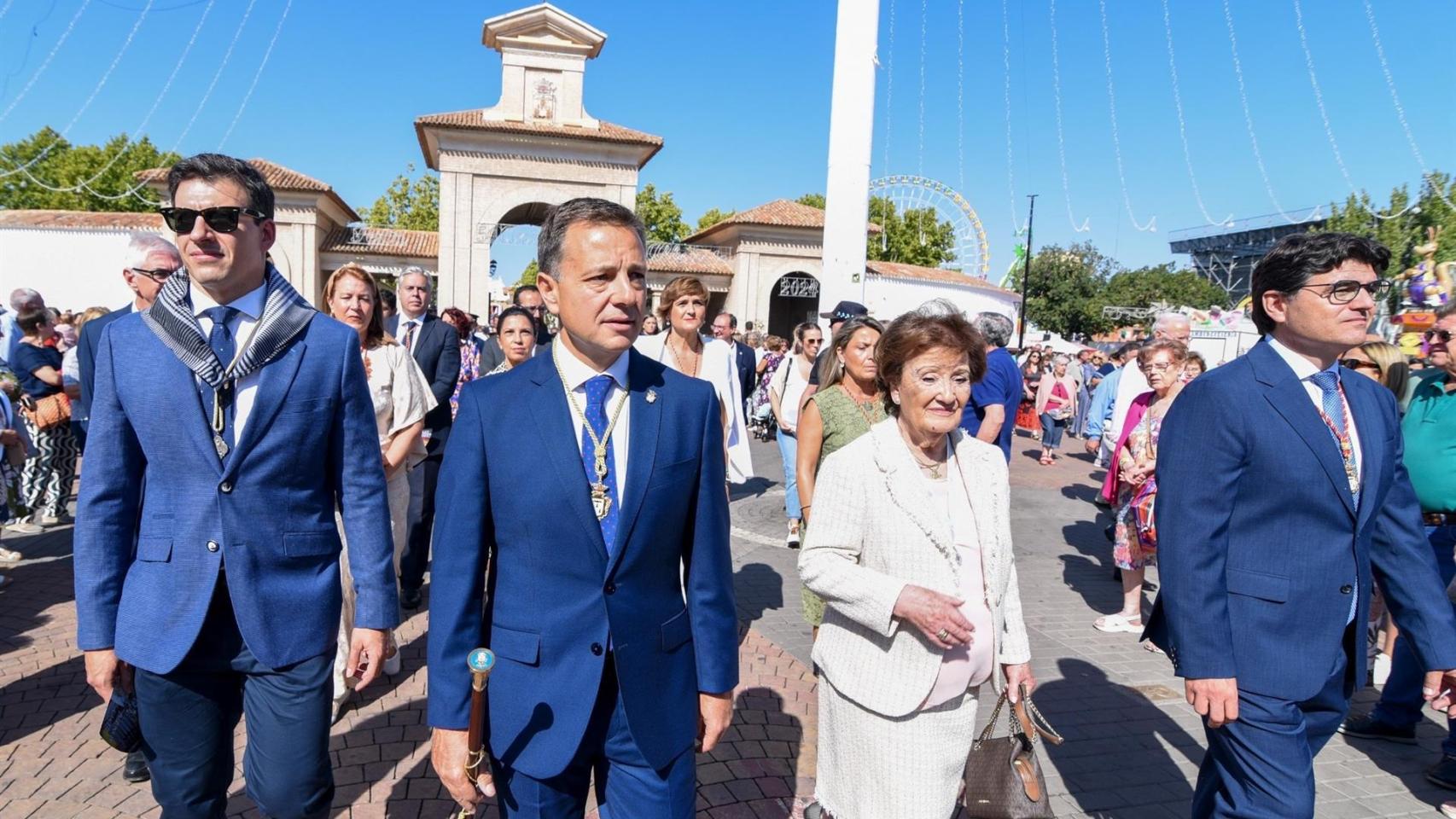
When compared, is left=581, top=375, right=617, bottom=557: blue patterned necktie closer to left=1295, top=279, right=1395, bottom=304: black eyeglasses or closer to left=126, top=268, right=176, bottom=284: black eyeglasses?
left=1295, top=279, right=1395, bottom=304: black eyeglasses

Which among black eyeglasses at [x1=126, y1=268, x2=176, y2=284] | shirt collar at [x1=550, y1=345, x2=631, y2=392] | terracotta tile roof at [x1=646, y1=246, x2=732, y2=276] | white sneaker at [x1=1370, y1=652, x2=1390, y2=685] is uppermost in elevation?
terracotta tile roof at [x1=646, y1=246, x2=732, y2=276]

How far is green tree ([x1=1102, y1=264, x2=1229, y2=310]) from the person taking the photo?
72.2 metres

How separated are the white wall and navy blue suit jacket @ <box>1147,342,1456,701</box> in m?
37.3

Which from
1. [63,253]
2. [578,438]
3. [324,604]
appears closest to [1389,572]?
[578,438]

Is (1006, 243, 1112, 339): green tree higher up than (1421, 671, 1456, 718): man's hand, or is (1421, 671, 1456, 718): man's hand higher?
(1006, 243, 1112, 339): green tree

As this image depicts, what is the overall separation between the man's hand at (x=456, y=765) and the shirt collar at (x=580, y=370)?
0.87 metres

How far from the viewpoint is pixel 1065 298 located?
2501 inches

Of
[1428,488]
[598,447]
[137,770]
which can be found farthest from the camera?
[1428,488]

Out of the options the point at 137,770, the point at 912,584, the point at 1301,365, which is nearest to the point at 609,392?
the point at 912,584

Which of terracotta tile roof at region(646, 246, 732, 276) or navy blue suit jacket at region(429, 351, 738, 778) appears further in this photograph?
terracotta tile roof at region(646, 246, 732, 276)

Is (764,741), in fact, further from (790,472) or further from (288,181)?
(288,181)

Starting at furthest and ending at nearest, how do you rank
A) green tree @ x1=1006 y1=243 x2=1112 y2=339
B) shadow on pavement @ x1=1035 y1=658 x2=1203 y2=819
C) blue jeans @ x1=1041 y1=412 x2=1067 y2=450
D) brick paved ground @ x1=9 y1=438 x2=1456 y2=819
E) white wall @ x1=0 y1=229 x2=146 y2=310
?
green tree @ x1=1006 y1=243 x2=1112 y2=339 < white wall @ x1=0 y1=229 x2=146 y2=310 < blue jeans @ x1=1041 y1=412 x2=1067 y2=450 < shadow on pavement @ x1=1035 y1=658 x2=1203 y2=819 < brick paved ground @ x1=9 y1=438 x2=1456 y2=819

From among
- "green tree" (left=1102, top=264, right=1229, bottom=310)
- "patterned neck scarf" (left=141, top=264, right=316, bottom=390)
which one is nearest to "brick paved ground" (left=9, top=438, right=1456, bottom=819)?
"patterned neck scarf" (left=141, top=264, right=316, bottom=390)

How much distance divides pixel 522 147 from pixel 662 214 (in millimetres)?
35120
